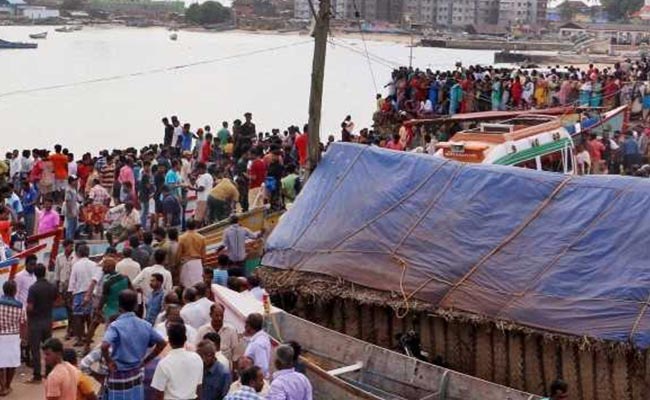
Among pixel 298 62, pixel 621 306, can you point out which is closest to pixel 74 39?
pixel 298 62

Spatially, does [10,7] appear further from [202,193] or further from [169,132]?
[202,193]

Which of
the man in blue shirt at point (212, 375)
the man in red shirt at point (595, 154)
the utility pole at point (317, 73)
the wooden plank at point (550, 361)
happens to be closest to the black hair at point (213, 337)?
the man in blue shirt at point (212, 375)

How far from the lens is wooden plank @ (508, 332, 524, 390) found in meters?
10.9

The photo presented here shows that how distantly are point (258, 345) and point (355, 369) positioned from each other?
5.65ft

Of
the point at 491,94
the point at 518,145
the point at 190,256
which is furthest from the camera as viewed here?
the point at 491,94

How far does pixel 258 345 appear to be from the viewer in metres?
9.48

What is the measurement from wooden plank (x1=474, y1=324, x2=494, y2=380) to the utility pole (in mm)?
4705

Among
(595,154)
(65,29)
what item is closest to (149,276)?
(595,154)

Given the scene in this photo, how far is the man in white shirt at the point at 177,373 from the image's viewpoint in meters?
8.67

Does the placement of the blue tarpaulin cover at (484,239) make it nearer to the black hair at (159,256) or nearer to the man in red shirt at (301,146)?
the black hair at (159,256)

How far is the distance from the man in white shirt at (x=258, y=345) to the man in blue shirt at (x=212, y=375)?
0.96 feet

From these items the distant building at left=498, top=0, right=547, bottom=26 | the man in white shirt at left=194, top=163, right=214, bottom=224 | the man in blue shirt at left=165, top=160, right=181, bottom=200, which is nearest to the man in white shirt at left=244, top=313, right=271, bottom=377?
the man in white shirt at left=194, top=163, right=214, bottom=224

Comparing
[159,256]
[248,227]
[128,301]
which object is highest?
[128,301]

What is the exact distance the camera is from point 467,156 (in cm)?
1631
